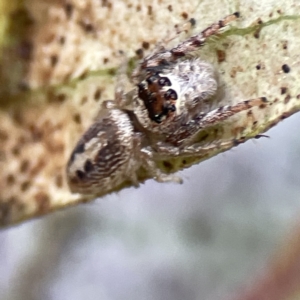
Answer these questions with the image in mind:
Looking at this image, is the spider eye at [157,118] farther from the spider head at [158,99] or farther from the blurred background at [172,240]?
the blurred background at [172,240]

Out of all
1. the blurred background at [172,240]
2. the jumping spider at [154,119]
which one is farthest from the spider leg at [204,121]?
the blurred background at [172,240]

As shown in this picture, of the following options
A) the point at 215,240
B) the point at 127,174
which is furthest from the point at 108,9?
the point at 215,240

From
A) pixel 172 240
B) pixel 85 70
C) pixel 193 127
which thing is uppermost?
pixel 85 70

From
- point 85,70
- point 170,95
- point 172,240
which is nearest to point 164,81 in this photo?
point 170,95

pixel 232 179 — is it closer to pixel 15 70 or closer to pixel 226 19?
pixel 226 19

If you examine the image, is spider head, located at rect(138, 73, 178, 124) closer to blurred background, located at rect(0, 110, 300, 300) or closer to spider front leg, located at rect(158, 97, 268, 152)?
spider front leg, located at rect(158, 97, 268, 152)

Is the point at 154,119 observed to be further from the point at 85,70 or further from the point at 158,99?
the point at 85,70

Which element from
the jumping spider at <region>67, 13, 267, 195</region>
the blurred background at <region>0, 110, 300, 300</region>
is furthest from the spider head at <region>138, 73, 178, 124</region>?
the blurred background at <region>0, 110, 300, 300</region>
